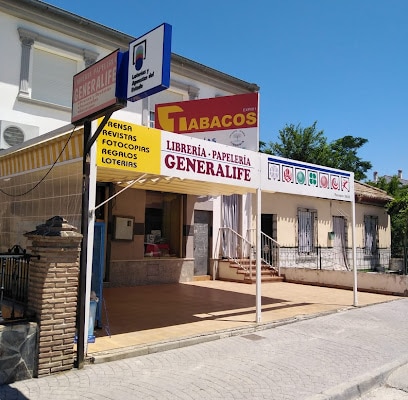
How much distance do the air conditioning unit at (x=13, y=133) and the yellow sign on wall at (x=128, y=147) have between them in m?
5.19

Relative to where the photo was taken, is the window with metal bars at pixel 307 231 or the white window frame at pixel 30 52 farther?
the window with metal bars at pixel 307 231

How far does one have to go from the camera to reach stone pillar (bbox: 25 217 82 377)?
198 inches

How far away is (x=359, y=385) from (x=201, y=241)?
10.1 metres

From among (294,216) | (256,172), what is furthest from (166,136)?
(294,216)

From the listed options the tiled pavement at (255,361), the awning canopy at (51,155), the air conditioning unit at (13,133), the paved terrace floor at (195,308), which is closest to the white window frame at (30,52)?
the air conditioning unit at (13,133)

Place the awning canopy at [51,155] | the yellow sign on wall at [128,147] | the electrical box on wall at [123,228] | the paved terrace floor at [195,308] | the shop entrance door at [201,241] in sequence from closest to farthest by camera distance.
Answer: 1. the yellow sign on wall at [128,147]
2. the awning canopy at [51,155]
3. the paved terrace floor at [195,308]
4. the electrical box on wall at [123,228]
5. the shop entrance door at [201,241]

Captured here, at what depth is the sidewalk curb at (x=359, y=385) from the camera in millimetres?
4645

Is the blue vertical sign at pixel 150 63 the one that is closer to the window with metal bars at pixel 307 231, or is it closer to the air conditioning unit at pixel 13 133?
the air conditioning unit at pixel 13 133

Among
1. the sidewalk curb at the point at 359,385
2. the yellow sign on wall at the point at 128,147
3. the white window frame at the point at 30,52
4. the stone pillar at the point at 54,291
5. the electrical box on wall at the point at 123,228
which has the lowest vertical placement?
the sidewalk curb at the point at 359,385

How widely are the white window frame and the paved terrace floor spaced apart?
18.4 ft

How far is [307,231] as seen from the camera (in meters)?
18.1

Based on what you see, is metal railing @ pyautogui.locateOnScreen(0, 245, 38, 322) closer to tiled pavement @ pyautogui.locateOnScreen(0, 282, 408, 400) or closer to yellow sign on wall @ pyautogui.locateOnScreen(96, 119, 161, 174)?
tiled pavement @ pyautogui.locateOnScreen(0, 282, 408, 400)

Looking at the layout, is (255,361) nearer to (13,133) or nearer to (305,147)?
(13,133)

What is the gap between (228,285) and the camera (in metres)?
13.6
